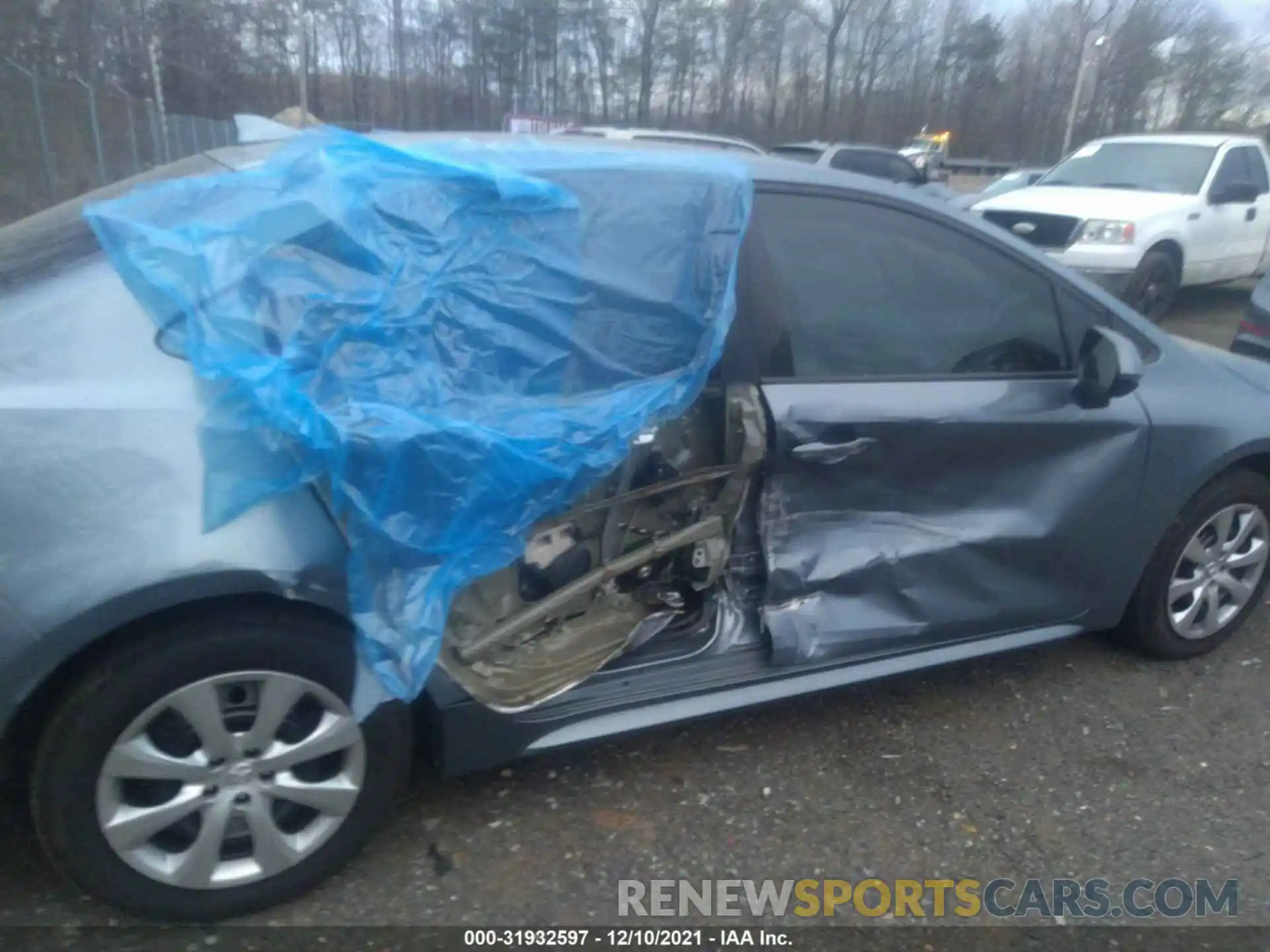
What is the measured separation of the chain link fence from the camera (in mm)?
14398

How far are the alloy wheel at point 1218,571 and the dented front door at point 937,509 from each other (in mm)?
378

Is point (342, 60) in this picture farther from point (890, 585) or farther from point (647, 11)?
point (890, 585)

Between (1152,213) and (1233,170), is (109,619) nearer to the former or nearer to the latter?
(1152,213)

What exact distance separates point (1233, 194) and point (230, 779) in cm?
1014

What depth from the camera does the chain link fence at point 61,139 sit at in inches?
567

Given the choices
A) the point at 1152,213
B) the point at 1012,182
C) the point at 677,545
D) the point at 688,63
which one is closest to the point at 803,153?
the point at 1012,182

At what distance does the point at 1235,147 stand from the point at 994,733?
9.04m

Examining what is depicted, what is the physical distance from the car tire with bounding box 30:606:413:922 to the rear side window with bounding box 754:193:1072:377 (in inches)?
56.2

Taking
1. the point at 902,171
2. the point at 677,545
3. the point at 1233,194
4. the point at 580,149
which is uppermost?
the point at 580,149

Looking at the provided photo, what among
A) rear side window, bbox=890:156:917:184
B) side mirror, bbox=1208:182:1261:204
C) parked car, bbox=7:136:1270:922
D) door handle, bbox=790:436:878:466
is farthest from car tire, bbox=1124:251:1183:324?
door handle, bbox=790:436:878:466

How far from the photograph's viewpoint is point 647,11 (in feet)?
112

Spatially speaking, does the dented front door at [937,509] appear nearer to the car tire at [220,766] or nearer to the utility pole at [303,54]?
the car tire at [220,766]

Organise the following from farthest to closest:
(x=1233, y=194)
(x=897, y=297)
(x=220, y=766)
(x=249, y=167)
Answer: (x=1233, y=194) → (x=897, y=297) → (x=249, y=167) → (x=220, y=766)

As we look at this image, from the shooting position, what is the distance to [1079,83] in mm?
33094
